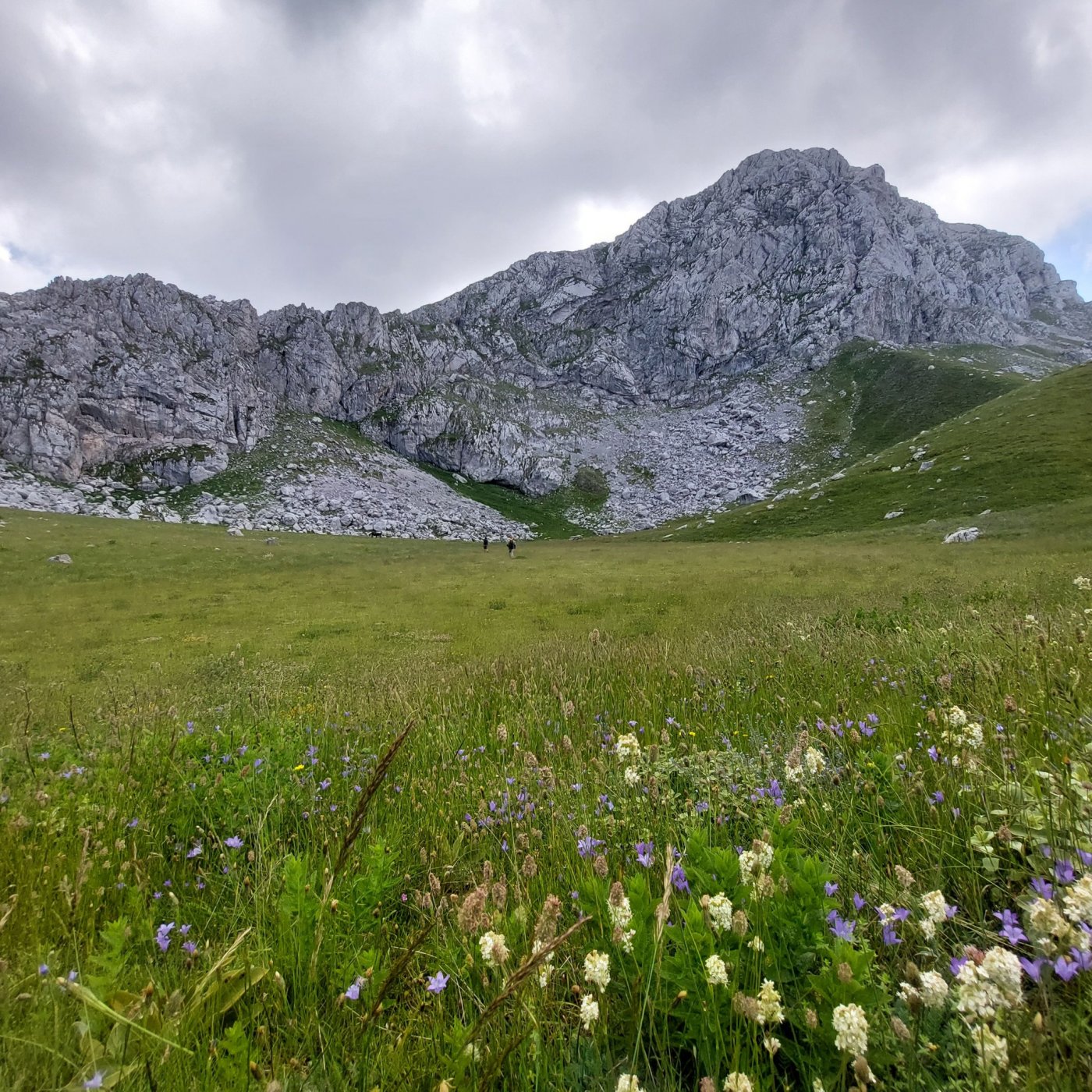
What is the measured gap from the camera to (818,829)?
2.98m

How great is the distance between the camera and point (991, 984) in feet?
4.32

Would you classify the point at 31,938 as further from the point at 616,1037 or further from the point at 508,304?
the point at 508,304

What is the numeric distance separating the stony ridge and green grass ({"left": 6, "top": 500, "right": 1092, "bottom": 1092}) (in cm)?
10616

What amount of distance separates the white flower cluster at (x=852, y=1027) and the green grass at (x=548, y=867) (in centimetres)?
8

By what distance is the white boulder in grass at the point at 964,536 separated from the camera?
3809cm

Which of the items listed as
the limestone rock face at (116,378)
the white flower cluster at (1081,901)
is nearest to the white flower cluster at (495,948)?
the white flower cluster at (1081,901)

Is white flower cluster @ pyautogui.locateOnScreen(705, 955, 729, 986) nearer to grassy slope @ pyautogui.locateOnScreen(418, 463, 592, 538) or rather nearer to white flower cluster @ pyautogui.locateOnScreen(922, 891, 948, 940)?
white flower cluster @ pyautogui.locateOnScreen(922, 891, 948, 940)

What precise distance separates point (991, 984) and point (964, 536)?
156ft

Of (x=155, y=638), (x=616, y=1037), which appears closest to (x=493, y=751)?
(x=616, y=1037)

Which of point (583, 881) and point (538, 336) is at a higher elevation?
point (538, 336)

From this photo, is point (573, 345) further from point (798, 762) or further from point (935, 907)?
point (935, 907)

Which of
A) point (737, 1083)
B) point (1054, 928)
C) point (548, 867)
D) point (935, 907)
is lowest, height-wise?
point (548, 867)

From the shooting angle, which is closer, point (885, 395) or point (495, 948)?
point (495, 948)

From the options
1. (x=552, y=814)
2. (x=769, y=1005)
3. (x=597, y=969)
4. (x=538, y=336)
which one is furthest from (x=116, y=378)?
(x=769, y=1005)
